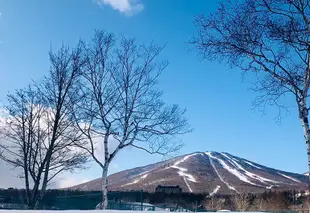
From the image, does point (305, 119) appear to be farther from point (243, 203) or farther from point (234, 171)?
point (234, 171)

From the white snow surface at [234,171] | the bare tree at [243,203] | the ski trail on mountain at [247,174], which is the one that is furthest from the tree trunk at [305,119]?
the ski trail on mountain at [247,174]

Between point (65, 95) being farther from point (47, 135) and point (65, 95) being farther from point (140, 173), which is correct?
point (140, 173)

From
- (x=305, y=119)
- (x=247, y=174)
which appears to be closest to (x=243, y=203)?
(x=305, y=119)

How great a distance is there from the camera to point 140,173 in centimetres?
11469

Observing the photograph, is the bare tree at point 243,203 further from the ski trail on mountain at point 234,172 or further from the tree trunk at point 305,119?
the ski trail on mountain at point 234,172

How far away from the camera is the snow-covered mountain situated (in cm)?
9344

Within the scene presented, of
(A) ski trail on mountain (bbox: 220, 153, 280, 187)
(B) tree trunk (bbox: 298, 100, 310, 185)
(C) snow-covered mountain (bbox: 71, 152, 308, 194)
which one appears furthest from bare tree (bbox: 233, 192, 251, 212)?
(A) ski trail on mountain (bbox: 220, 153, 280, 187)

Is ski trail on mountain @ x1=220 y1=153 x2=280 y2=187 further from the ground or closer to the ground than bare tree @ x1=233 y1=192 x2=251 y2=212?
further from the ground

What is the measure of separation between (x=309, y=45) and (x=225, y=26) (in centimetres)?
170

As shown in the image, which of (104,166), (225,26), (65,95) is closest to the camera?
(225,26)

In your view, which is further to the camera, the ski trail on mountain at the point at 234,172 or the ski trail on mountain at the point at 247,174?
the ski trail on mountain at the point at 247,174

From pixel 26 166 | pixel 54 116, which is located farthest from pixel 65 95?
pixel 26 166

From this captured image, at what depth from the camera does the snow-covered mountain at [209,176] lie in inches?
3679

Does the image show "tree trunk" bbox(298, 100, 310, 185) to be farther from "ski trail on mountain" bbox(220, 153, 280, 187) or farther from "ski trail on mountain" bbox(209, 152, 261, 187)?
"ski trail on mountain" bbox(220, 153, 280, 187)
